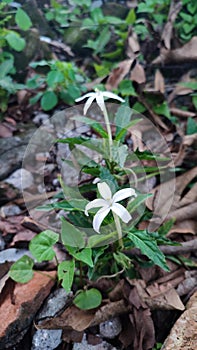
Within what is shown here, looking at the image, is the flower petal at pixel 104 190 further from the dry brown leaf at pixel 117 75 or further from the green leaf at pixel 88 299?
the dry brown leaf at pixel 117 75

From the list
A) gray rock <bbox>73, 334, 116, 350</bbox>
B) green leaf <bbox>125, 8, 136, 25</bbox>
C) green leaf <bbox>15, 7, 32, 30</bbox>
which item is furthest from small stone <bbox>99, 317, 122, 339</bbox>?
green leaf <bbox>125, 8, 136, 25</bbox>

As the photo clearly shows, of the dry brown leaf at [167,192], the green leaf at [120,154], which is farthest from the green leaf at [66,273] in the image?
the dry brown leaf at [167,192]

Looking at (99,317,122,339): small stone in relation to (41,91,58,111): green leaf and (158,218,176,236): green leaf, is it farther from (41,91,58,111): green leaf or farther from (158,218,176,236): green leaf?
(41,91,58,111): green leaf

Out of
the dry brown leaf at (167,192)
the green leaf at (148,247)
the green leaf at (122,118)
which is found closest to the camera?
the green leaf at (148,247)

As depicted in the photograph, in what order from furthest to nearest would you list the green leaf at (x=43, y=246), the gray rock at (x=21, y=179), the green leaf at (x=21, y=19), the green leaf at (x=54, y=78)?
1. the green leaf at (x=21, y=19)
2. the green leaf at (x=54, y=78)
3. the gray rock at (x=21, y=179)
4. the green leaf at (x=43, y=246)

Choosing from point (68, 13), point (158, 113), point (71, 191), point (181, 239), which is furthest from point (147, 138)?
point (68, 13)

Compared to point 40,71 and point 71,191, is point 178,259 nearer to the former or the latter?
point 71,191

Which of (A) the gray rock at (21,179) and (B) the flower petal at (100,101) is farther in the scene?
(A) the gray rock at (21,179)
